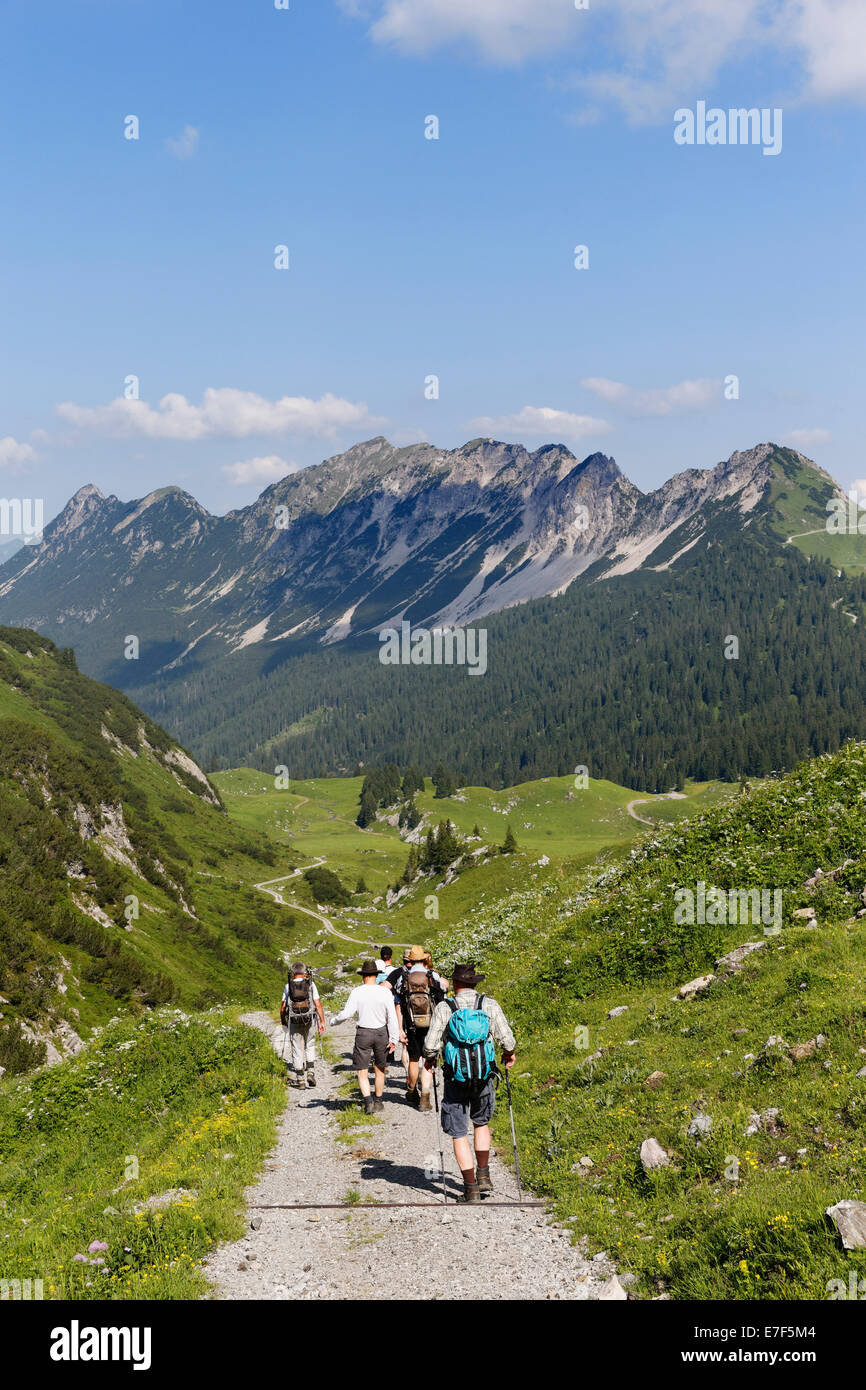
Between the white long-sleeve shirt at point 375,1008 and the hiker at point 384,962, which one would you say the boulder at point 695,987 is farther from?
the hiker at point 384,962

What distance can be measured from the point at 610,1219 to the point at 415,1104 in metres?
8.91

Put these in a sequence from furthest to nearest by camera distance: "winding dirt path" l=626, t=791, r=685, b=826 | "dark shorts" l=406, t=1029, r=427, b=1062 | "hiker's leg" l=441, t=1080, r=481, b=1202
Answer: "winding dirt path" l=626, t=791, r=685, b=826
"dark shorts" l=406, t=1029, r=427, b=1062
"hiker's leg" l=441, t=1080, r=481, b=1202

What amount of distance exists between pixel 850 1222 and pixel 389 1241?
606cm

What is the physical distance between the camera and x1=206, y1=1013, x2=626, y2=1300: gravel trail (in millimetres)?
9984

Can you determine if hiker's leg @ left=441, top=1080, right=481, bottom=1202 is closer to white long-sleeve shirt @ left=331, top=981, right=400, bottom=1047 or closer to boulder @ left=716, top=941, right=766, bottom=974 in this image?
white long-sleeve shirt @ left=331, top=981, right=400, bottom=1047

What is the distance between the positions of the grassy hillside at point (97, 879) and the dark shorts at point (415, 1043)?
1874cm

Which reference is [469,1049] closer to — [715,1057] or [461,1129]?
[461,1129]

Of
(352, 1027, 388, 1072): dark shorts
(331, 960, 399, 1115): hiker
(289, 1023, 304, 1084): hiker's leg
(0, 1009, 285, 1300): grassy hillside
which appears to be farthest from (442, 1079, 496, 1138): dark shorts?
(289, 1023, 304, 1084): hiker's leg

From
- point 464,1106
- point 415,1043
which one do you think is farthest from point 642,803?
point 464,1106

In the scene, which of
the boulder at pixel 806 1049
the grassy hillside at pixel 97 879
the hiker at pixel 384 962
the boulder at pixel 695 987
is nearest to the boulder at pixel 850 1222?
the boulder at pixel 806 1049

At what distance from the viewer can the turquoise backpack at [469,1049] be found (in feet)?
44.5

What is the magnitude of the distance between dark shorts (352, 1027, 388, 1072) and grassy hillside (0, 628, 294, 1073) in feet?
60.7
